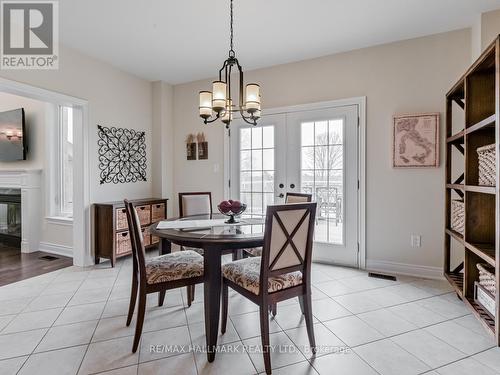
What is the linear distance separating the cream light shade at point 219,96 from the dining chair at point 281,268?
1.00 meters

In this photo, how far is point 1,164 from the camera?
445 centimetres

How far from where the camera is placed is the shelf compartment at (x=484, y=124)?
172 centimetres

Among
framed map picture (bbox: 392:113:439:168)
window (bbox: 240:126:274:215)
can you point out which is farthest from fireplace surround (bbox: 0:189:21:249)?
framed map picture (bbox: 392:113:439:168)

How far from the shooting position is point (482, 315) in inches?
73.6

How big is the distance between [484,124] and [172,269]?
2291 millimetres

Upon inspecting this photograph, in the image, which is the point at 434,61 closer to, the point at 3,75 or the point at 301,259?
the point at 301,259

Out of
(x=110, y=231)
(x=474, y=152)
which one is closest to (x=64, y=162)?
(x=110, y=231)

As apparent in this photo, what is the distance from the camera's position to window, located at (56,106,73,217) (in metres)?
4.12

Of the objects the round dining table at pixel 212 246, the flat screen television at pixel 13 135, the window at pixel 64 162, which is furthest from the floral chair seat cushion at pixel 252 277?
the flat screen television at pixel 13 135

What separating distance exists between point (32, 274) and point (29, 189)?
4.88ft

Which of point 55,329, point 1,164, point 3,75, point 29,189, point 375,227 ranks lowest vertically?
point 55,329

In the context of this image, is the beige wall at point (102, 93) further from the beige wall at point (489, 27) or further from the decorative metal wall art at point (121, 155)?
the beige wall at point (489, 27)

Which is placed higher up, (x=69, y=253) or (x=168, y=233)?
(x=168, y=233)

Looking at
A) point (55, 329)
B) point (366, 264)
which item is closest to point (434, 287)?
point (366, 264)
